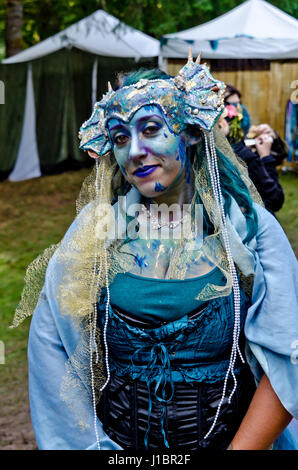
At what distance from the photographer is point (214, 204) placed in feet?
5.77

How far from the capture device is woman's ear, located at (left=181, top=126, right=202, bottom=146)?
5.69ft

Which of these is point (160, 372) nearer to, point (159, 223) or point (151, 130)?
point (159, 223)

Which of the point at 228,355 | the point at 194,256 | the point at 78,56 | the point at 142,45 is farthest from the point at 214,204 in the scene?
the point at 142,45

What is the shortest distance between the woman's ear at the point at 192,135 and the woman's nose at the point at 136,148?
15 centimetres

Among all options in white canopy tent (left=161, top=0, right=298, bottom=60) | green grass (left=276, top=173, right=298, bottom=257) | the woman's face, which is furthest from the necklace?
white canopy tent (left=161, top=0, right=298, bottom=60)

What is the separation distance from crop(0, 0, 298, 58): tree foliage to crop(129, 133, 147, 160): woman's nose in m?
11.2

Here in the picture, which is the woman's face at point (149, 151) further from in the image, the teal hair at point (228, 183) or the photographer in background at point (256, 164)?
the photographer in background at point (256, 164)

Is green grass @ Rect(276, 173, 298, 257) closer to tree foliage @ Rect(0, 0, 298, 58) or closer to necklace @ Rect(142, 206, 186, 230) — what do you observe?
tree foliage @ Rect(0, 0, 298, 58)

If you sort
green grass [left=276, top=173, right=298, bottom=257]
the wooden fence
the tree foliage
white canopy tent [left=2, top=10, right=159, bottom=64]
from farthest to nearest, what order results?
the tree foliage < the wooden fence < white canopy tent [left=2, top=10, right=159, bottom=64] < green grass [left=276, top=173, right=298, bottom=257]

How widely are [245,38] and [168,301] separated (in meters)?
8.94

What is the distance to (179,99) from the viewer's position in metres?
1.70

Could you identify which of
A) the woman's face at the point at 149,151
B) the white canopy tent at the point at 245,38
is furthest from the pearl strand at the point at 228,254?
the white canopy tent at the point at 245,38

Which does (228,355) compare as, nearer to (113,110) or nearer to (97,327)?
(97,327)

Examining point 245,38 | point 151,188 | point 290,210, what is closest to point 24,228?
point 290,210
